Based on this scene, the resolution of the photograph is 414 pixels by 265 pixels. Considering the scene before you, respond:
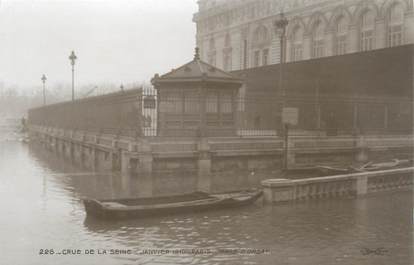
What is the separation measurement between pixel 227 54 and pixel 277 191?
62.3m

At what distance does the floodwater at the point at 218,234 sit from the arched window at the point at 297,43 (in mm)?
43542

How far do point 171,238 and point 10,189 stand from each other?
9.98 meters

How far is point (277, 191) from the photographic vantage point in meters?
15.2

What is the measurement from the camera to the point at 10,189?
18.8 meters

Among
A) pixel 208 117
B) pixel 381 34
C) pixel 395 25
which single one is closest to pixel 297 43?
pixel 381 34

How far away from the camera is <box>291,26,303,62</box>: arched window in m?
58.8

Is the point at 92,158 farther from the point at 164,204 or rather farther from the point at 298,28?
the point at 298,28

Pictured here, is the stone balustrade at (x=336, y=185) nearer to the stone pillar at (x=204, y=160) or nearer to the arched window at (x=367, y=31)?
the stone pillar at (x=204, y=160)

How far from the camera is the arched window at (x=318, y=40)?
181ft

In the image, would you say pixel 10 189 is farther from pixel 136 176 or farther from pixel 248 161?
pixel 248 161

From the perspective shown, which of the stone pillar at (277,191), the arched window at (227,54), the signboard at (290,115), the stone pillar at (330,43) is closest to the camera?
the stone pillar at (277,191)

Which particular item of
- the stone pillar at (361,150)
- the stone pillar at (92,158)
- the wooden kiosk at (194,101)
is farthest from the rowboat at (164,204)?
the stone pillar at (92,158)

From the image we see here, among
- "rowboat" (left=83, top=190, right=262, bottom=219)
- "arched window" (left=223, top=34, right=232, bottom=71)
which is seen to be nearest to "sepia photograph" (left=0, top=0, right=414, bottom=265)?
"rowboat" (left=83, top=190, right=262, bottom=219)

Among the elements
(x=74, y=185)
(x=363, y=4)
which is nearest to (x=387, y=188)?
(x=74, y=185)
